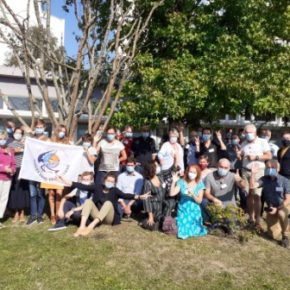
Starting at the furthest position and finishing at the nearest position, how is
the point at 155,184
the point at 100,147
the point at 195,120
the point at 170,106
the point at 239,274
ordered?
the point at 195,120
the point at 170,106
the point at 100,147
the point at 155,184
the point at 239,274

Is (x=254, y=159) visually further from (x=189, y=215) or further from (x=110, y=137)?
(x=110, y=137)

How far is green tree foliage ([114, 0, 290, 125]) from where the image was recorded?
11.8m

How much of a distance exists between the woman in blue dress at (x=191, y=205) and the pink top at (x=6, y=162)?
10.7 feet

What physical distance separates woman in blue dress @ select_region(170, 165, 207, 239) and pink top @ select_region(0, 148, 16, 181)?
3.27 m

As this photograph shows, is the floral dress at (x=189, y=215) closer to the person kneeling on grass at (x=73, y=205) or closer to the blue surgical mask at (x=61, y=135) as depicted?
the person kneeling on grass at (x=73, y=205)

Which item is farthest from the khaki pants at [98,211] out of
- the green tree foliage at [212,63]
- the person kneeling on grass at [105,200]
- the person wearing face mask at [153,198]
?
the green tree foliage at [212,63]

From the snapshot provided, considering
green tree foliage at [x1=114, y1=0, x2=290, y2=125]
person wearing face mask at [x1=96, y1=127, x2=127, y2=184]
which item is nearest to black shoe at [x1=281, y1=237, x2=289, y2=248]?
person wearing face mask at [x1=96, y1=127, x2=127, y2=184]

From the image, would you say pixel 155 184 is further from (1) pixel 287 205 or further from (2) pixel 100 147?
(1) pixel 287 205

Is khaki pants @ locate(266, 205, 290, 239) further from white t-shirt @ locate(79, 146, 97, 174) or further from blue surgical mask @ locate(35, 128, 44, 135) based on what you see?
blue surgical mask @ locate(35, 128, 44, 135)

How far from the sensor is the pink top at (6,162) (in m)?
7.77

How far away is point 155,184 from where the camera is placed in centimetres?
792

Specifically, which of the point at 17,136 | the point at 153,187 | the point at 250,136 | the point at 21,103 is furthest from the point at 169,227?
the point at 21,103

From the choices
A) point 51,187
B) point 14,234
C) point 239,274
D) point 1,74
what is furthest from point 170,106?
point 1,74

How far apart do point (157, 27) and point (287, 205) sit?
8012mm
